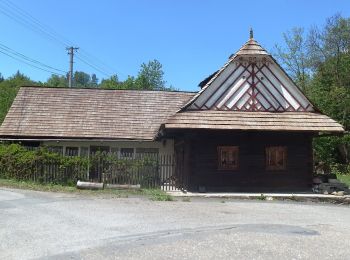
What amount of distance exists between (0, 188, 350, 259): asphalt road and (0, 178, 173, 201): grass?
6.16 feet

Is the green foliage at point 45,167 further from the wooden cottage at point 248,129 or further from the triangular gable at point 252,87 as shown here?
the triangular gable at point 252,87

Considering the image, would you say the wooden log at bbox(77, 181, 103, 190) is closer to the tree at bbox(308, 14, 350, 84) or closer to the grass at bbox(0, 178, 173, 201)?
the grass at bbox(0, 178, 173, 201)

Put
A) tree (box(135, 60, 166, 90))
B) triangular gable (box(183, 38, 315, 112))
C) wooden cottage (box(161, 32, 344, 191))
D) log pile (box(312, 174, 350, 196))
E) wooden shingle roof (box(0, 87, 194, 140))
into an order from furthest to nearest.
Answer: tree (box(135, 60, 166, 90)) < wooden shingle roof (box(0, 87, 194, 140)) < triangular gable (box(183, 38, 315, 112)) < wooden cottage (box(161, 32, 344, 191)) < log pile (box(312, 174, 350, 196))

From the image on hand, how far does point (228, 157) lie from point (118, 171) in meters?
5.26

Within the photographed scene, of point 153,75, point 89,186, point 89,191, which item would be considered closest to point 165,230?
point 89,191

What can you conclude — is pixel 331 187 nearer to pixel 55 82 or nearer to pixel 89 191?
pixel 89 191

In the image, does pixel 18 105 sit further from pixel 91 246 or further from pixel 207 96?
pixel 91 246

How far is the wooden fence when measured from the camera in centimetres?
2336

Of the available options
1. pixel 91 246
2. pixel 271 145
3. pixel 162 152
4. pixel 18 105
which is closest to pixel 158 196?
pixel 271 145

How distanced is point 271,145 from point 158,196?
23.6 feet

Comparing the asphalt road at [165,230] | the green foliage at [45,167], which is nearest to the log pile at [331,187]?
the asphalt road at [165,230]

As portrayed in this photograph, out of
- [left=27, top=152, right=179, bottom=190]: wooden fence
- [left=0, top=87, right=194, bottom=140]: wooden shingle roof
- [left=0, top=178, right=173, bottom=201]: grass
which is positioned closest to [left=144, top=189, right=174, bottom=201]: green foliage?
[left=0, top=178, right=173, bottom=201]: grass

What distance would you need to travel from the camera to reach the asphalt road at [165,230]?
929cm

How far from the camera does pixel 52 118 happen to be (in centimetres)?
3125
